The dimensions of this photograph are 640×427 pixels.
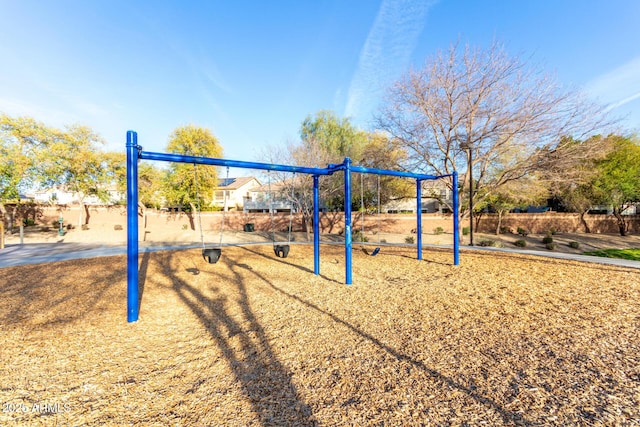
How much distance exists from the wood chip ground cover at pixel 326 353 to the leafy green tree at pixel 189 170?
69.6 ft

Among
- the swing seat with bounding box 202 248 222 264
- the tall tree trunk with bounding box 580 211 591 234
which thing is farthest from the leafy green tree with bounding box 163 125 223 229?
the tall tree trunk with bounding box 580 211 591 234

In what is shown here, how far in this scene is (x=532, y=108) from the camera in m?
11.9

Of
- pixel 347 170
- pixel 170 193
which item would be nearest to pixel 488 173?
pixel 347 170

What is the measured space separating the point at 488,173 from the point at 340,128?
16346 millimetres

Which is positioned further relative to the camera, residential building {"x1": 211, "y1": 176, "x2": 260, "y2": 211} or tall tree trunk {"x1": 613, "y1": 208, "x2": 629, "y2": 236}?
residential building {"x1": 211, "y1": 176, "x2": 260, "y2": 211}

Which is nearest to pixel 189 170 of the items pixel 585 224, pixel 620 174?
pixel 620 174

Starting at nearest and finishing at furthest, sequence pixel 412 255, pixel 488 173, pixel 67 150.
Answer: pixel 412 255
pixel 488 173
pixel 67 150

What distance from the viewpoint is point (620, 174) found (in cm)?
2005

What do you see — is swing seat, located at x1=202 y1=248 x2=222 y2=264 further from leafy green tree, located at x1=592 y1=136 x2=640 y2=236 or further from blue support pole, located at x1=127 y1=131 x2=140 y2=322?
leafy green tree, located at x1=592 y1=136 x2=640 y2=236

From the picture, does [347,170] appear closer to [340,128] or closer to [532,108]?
[532,108]

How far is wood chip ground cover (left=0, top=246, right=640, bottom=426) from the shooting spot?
2.33 meters

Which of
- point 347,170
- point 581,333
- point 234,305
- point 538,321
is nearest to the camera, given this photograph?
point 581,333

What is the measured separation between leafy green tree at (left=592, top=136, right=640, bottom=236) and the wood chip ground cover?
65.6 ft

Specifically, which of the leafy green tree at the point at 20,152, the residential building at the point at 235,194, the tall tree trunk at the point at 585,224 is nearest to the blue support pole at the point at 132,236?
the leafy green tree at the point at 20,152
